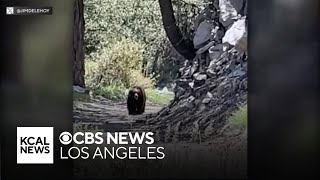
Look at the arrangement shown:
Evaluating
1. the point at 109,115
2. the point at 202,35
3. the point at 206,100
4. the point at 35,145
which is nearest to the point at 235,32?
the point at 202,35

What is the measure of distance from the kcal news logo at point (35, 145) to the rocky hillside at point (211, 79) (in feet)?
2.64

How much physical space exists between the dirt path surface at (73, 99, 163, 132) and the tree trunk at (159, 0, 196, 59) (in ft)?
1.56

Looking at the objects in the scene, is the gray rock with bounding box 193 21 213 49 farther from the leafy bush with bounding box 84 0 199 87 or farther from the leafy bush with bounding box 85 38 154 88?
the leafy bush with bounding box 85 38 154 88

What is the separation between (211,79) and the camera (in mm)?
4340

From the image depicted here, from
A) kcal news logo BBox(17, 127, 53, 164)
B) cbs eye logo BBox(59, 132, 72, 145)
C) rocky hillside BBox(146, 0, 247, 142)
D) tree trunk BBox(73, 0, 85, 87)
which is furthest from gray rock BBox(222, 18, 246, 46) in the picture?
kcal news logo BBox(17, 127, 53, 164)

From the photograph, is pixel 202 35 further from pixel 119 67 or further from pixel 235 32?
pixel 119 67

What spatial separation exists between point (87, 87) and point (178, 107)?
28.6 inches

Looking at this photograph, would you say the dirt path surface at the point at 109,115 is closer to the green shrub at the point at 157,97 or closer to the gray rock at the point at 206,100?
the green shrub at the point at 157,97

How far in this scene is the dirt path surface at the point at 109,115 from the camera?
435 cm

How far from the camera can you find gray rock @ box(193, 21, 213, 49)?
14.1 feet

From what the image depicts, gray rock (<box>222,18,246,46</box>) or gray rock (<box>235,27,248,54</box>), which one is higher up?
gray rock (<box>222,18,246,46</box>)

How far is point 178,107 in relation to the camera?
4.36m

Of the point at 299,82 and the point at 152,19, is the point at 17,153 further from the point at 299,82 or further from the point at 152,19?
the point at 299,82

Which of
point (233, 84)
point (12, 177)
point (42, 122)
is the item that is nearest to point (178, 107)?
point (233, 84)
